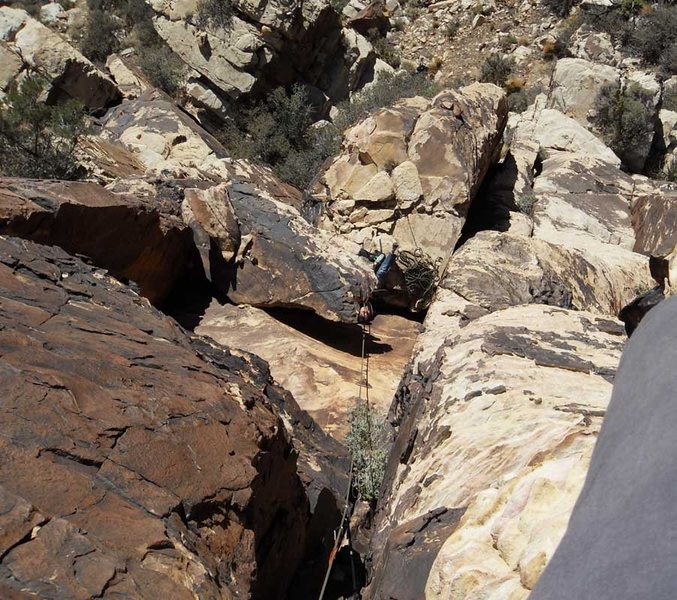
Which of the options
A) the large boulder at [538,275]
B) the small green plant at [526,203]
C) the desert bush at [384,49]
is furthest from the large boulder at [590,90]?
the large boulder at [538,275]

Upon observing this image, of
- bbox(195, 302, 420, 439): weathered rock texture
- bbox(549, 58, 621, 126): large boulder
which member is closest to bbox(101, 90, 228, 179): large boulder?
bbox(195, 302, 420, 439): weathered rock texture

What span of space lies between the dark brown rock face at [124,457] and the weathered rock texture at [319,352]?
2204 millimetres

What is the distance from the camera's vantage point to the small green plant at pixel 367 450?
194 inches

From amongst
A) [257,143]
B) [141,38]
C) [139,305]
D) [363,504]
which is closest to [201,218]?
[139,305]

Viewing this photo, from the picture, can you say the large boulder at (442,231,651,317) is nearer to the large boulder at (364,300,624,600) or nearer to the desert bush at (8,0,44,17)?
the large boulder at (364,300,624,600)

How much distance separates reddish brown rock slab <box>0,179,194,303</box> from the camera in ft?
17.4

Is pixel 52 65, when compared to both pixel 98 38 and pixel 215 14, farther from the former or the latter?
pixel 98 38

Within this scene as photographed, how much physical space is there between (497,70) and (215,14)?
8509 mm

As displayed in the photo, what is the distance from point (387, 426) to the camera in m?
5.71

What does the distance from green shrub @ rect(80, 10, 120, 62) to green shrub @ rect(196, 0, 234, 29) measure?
506 cm

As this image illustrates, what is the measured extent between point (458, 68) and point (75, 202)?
53.7ft

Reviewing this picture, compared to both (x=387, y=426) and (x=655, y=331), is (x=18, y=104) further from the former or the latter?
(x=655, y=331)

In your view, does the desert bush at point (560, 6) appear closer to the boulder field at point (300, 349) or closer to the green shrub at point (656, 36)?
the green shrub at point (656, 36)

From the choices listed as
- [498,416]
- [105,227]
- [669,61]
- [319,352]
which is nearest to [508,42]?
[669,61]
